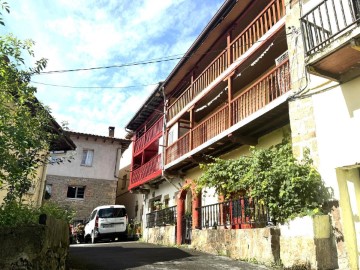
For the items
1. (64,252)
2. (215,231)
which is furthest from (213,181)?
(64,252)

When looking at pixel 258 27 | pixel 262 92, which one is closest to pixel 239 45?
pixel 258 27

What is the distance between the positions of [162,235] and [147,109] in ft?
30.5

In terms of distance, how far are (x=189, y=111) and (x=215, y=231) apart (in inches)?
277

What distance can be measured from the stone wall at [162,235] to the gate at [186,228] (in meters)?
0.46

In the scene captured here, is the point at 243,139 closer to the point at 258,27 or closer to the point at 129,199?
the point at 258,27

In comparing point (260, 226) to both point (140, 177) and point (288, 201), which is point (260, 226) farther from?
point (140, 177)

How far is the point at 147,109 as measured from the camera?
72.6ft

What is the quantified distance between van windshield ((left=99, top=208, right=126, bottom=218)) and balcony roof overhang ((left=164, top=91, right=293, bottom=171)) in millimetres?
6202

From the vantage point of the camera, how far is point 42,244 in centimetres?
484

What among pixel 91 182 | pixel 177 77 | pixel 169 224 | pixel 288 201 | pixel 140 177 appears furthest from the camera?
pixel 91 182

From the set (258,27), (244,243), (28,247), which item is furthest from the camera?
(258,27)

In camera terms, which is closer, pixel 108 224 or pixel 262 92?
pixel 262 92

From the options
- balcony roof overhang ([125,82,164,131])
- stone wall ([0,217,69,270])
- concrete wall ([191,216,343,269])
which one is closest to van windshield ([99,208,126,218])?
balcony roof overhang ([125,82,164,131])

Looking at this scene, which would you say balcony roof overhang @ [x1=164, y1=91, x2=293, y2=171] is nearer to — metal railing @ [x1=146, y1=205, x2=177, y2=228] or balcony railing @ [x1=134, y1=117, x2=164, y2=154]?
metal railing @ [x1=146, y1=205, x2=177, y2=228]
